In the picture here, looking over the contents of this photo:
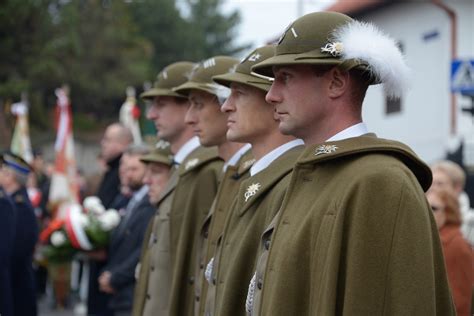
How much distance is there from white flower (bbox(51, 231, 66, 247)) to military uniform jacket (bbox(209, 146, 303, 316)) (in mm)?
5210

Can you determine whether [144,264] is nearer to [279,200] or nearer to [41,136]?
[279,200]

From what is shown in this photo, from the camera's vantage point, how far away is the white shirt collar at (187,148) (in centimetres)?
665

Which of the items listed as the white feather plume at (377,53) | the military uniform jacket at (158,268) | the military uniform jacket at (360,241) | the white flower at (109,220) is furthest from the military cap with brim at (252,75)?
the white flower at (109,220)

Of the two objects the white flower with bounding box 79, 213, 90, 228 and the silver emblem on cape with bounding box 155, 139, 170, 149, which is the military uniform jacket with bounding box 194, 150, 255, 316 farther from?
the white flower with bounding box 79, 213, 90, 228

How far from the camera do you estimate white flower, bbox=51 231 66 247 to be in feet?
31.2

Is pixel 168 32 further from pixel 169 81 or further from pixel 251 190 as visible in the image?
pixel 251 190

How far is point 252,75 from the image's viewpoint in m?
4.80

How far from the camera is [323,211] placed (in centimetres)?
343

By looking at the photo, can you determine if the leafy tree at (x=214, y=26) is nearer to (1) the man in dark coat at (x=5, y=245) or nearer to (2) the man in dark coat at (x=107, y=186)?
(2) the man in dark coat at (x=107, y=186)

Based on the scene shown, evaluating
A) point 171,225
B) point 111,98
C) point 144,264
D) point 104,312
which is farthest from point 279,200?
point 111,98

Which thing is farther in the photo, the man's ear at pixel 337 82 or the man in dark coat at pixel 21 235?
the man in dark coat at pixel 21 235

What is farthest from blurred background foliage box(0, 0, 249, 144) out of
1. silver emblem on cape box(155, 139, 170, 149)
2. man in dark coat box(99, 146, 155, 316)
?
silver emblem on cape box(155, 139, 170, 149)

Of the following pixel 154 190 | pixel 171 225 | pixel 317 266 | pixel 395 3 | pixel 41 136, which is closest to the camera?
pixel 317 266

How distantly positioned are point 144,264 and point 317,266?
11.0 feet
